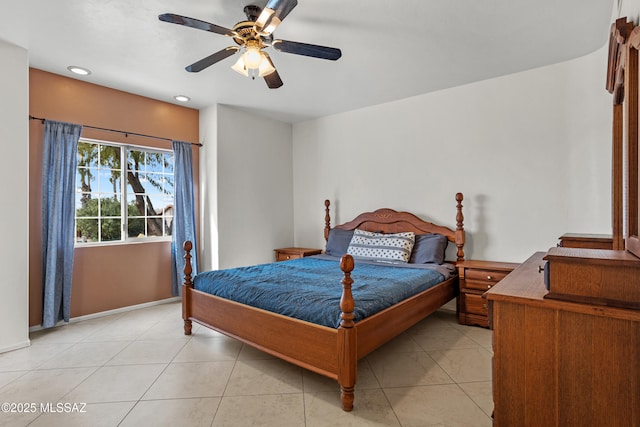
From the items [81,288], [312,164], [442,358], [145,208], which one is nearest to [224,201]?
[145,208]

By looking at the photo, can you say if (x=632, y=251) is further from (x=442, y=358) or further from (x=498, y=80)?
(x=498, y=80)

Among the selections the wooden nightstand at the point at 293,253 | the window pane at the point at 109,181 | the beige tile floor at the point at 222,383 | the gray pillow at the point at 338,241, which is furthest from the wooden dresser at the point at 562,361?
the window pane at the point at 109,181

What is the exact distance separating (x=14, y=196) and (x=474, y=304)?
4372 millimetres

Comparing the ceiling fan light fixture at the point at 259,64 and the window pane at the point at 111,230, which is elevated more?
the ceiling fan light fixture at the point at 259,64

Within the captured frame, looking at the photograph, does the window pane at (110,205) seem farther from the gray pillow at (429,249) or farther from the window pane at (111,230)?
the gray pillow at (429,249)

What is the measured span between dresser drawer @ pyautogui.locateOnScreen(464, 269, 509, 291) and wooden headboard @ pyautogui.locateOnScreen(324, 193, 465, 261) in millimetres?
335

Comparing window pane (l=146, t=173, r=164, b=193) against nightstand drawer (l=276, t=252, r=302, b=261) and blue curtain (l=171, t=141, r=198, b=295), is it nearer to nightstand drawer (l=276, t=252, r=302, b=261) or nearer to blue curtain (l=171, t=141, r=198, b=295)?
blue curtain (l=171, t=141, r=198, b=295)

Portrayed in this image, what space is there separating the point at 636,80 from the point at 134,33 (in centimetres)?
316

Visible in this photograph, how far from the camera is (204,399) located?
6.78 feet

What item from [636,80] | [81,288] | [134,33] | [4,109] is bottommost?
[81,288]

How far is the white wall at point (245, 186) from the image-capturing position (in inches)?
172

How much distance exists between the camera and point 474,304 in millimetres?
3309

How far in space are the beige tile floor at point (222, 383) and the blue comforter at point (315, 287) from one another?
0.49 m

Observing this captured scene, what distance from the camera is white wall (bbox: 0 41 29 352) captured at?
9.11ft
